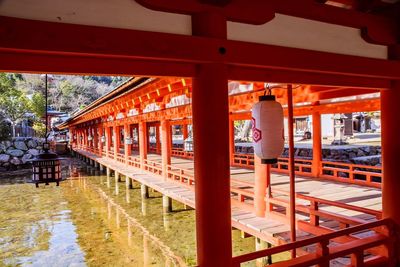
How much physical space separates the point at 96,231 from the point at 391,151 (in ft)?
35.2

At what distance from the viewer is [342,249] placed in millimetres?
4402

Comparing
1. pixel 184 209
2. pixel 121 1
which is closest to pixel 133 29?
pixel 121 1

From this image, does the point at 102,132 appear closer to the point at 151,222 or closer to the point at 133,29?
the point at 151,222

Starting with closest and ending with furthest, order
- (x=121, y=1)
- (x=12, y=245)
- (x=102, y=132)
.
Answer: (x=121, y=1) < (x=12, y=245) < (x=102, y=132)

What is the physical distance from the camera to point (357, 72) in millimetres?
4523

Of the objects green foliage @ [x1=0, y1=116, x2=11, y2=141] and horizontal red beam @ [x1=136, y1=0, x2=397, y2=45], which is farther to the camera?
green foliage @ [x1=0, y1=116, x2=11, y2=141]

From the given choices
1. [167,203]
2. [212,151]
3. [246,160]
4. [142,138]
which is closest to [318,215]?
[212,151]

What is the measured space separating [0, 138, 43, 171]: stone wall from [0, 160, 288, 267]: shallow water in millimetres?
15364

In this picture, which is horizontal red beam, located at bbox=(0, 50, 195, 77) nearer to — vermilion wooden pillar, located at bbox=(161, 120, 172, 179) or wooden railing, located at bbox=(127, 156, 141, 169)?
vermilion wooden pillar, located at bbox=(161, 120, 172, 179)

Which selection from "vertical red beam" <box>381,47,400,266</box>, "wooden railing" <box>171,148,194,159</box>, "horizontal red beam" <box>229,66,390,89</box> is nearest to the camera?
"horizontal red beam" <box>229,66,390,89</box>

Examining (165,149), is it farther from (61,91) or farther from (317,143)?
(61,91)

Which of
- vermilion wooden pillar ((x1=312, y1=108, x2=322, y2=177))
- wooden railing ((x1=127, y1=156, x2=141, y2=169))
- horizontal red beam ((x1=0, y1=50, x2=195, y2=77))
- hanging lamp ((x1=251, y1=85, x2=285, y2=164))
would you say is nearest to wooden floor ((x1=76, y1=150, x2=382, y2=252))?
vermilion wooden pillar ((x1=312, y1=108, x2=322, y2=177))

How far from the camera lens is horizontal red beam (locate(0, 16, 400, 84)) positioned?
8.42 ft

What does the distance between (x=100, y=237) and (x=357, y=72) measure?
1031 centimetres
